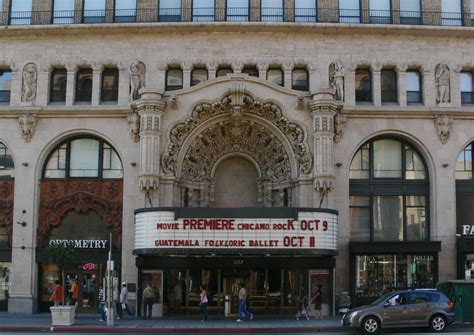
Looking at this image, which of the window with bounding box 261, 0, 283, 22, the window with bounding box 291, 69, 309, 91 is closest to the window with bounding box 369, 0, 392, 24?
the window with bounding box 291, 69, 309, 91

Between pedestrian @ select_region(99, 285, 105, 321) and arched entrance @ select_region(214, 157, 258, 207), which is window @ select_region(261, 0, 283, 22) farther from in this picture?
pedestrian @ select_region(99, 285, 105, 321)

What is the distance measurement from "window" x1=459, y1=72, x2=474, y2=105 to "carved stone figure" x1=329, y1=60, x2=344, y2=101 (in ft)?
22.9

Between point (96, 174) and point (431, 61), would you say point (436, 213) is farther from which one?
point (96, 174)

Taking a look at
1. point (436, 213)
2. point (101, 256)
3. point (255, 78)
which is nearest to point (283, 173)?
point (255, 78)

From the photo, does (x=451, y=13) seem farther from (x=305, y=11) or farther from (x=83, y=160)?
(x=83, y=160)

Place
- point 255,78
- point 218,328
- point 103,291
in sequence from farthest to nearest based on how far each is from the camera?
1. point 255,78
2. point 103,291
3. point 218,328

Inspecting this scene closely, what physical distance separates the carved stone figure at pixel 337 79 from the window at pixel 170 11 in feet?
29.7

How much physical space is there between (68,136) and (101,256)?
6858 mm

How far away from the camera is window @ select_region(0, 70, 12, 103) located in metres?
39.1

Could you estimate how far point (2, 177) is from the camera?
38469 mm

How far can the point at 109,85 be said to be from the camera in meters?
39.0

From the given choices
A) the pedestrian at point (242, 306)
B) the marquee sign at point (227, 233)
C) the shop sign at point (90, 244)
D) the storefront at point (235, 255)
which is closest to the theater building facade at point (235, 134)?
the shop sign at point (90, 244)

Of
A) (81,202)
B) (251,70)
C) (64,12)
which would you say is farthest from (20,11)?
(251,70)

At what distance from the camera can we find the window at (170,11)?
39.2 meters
